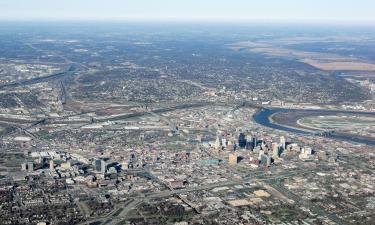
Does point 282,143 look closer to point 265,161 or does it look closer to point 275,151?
point 275,151

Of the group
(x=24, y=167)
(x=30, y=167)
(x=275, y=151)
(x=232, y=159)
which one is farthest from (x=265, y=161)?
(x=24, y=167)

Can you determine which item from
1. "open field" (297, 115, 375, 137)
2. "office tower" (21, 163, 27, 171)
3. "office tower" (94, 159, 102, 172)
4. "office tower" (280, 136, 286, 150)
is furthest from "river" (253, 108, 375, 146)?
"office tower" (21, 163, 27, 171)

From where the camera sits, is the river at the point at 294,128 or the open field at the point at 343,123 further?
the open field at the point at 343,123

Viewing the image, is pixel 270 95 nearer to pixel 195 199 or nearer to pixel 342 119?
pixel 342 119

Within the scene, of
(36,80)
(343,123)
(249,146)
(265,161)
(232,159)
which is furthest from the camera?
(36,80)

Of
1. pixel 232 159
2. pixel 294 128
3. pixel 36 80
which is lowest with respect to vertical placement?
pixel 36 80

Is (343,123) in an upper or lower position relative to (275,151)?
lower

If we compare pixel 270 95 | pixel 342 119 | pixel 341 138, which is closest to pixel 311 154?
pixel 341 138

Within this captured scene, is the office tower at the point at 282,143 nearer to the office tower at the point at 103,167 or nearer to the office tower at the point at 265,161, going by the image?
the office tower at the point at 265,161

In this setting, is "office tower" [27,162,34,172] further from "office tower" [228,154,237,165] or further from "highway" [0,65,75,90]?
"highway" [0,65,75,90]

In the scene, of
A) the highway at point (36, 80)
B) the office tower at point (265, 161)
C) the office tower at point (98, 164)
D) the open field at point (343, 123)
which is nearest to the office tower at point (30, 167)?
the office tower at point (98, 164)

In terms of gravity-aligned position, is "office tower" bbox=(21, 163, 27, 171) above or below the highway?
above
